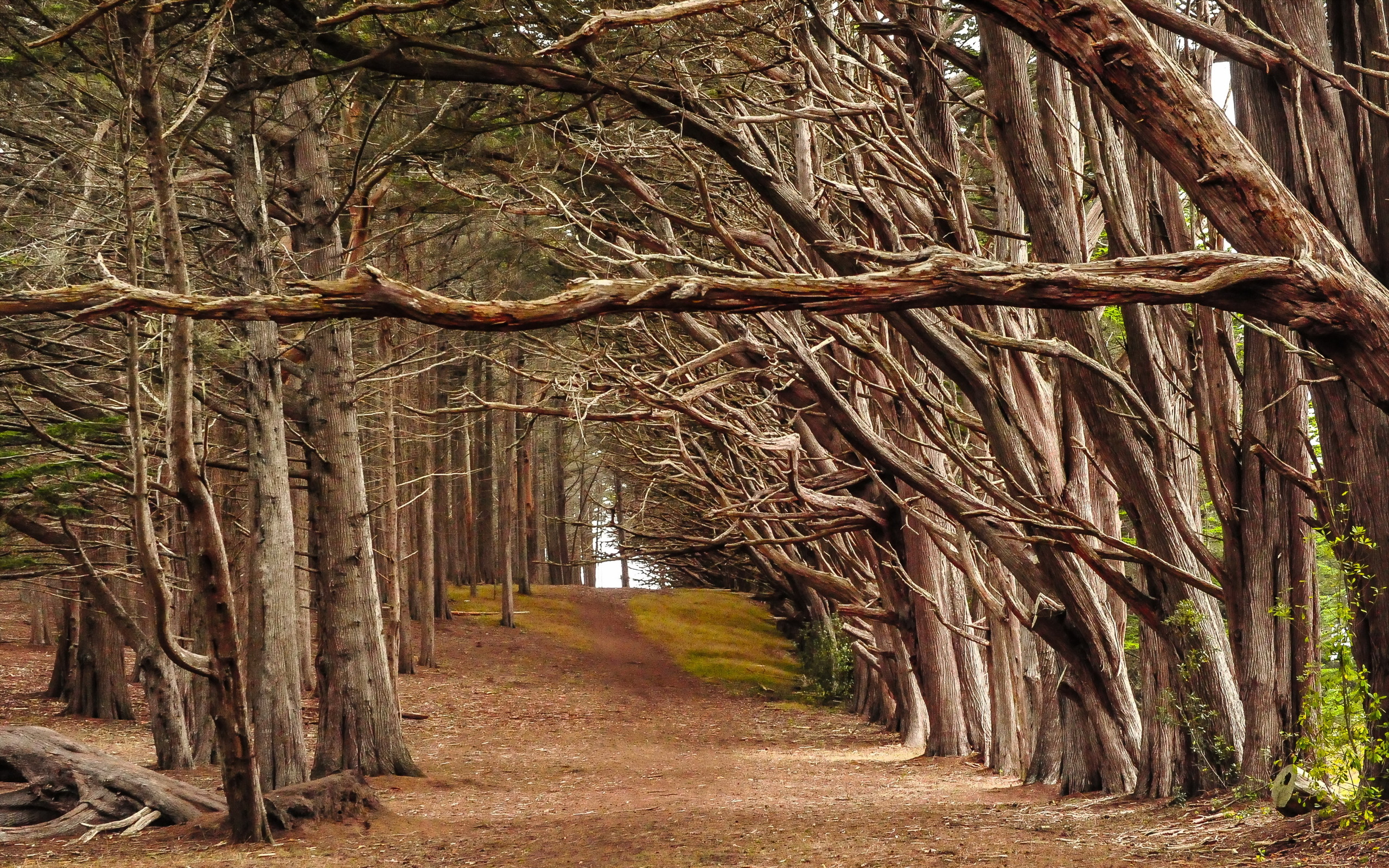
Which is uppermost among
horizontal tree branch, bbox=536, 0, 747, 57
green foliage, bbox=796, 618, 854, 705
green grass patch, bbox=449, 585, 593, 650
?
horizontal tree branch, bbox=536, 0, 747, 57

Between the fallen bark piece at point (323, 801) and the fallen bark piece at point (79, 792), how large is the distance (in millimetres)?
675

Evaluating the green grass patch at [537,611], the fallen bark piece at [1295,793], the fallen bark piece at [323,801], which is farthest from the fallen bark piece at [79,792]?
the green grass patch at [537,611]

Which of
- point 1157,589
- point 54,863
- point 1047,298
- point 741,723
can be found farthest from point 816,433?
point 1047,298

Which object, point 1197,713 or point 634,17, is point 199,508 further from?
point 1197,713

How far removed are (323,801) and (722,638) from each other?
2320 centimetres

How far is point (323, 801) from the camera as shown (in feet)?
29.0

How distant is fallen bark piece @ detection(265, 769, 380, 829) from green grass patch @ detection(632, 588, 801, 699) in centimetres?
1681

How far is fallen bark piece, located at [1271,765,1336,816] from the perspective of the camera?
5840mm

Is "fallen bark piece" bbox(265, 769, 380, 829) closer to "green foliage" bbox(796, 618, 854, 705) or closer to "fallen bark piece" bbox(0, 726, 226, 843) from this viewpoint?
"fallen bark piece" bbox(0, 726, 226, 843)

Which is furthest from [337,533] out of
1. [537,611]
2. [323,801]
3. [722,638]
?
[722,638]

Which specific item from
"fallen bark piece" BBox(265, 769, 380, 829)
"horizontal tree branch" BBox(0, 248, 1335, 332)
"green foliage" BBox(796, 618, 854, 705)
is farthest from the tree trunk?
"horizontal tree branch" BBox(0, 248, 1335, 332)

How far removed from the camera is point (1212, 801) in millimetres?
7094

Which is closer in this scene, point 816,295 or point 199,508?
point 816,295

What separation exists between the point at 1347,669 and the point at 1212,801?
2423mm
